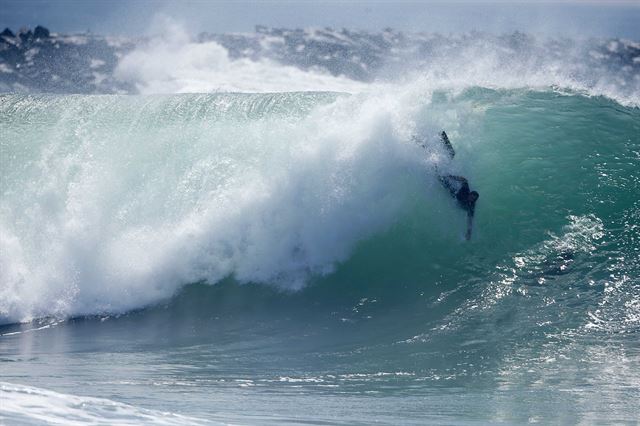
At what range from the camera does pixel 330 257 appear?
11992mm

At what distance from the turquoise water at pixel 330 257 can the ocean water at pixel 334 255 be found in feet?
0.11

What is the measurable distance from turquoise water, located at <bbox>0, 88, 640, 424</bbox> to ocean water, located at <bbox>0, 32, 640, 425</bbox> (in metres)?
0.03

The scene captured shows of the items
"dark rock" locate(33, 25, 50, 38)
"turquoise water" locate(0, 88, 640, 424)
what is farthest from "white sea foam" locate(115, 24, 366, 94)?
"turquoise water" locate(0, 88, 640, 424)

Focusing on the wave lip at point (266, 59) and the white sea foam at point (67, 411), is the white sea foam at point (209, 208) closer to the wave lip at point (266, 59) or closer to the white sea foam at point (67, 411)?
the white sea foam at point (67, 411)

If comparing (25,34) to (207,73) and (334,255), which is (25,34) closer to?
(207,73)

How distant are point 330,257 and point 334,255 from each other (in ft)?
0.23

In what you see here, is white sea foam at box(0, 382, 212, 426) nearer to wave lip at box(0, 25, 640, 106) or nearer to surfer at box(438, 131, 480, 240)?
surfer at box(438, 131, 480, 240)

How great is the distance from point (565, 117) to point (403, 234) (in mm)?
3555

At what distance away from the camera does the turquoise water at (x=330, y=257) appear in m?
8.04

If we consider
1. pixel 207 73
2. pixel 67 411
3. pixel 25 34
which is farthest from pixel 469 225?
pixel 25 34

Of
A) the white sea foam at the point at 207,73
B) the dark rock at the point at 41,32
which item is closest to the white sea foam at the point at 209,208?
the white sea foam at the point at 207,73

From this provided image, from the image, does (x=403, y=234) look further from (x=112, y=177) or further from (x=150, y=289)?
(x=112, y=177)

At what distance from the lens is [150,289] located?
470 inches

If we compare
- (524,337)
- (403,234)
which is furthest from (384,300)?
(524,337)
